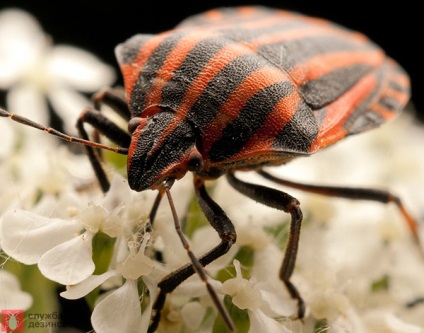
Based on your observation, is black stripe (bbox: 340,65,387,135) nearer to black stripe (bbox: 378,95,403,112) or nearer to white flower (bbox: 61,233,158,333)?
black stripe (bbox: 378,95,403,112)

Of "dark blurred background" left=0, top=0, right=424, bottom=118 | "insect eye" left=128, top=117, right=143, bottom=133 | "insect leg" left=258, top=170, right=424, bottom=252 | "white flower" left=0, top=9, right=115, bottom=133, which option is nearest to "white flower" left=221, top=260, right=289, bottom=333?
"insect eye" left=128, top=117, right=143, bottom=133

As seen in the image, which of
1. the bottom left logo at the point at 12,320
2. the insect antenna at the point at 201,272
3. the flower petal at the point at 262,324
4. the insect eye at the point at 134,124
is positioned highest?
the insect eye at the point at 134,124

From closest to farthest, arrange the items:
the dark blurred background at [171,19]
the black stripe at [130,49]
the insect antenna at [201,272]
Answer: the insect antenna at [201,272] < the black stripe at [130,49] < the dark blurred background at [171,19]

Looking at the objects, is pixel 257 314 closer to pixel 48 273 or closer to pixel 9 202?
pixel 48 273

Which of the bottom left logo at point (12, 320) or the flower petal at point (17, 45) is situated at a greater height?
the bottom left logo at point (12, 320)

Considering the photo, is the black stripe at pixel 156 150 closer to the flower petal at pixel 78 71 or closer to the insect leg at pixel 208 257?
the insect leg at pixel 208 257

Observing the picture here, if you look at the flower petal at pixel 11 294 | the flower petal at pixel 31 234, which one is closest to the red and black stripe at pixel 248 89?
the flower petal at pixel 31 234

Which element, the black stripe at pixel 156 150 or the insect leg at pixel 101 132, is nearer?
the black stripe at pixel 156 150
